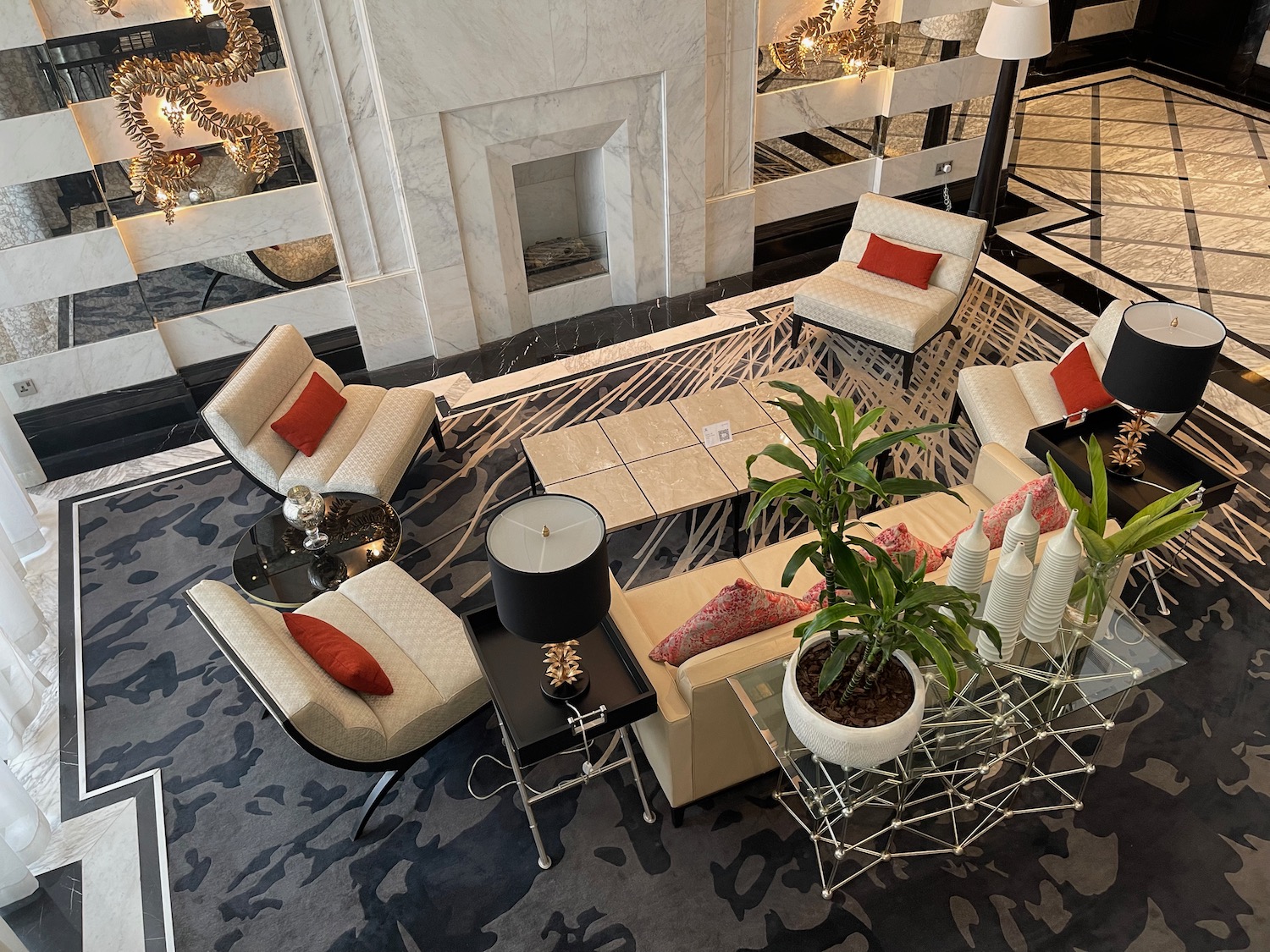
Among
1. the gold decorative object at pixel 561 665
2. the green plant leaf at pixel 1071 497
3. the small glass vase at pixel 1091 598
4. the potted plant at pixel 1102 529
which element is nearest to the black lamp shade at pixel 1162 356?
the potted plant at pixel 1102 529

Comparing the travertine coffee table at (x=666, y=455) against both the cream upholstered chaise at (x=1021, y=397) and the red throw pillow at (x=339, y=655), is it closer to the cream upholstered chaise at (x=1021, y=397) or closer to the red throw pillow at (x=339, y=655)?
the cream upholstered chaise at (x=1021, y=397)

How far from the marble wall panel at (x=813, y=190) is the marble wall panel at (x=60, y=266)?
4016 millimetres

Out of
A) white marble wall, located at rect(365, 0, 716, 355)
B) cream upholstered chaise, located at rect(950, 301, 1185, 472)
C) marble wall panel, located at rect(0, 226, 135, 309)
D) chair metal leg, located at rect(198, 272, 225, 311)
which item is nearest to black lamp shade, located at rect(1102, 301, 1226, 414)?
cream upholstered chaise, located at rect(950, 301, 1185, 472)

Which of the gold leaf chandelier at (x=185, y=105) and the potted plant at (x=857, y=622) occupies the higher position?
the gold leaf chandelier at (x=185, y=105)

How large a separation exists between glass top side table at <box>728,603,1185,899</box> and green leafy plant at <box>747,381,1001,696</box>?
0.96 ft

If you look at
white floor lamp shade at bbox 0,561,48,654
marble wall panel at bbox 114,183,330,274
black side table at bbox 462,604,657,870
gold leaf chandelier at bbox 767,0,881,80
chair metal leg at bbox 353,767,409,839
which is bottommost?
chair metal leg at bbox 353,767,409,839

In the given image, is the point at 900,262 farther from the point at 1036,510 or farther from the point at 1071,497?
the point at 1071,497

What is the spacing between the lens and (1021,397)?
4809mm

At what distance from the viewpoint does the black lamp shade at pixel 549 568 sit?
2697 millimetres

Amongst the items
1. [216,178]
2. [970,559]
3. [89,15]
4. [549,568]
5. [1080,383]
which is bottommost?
[1080,383]

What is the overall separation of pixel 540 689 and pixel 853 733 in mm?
1098

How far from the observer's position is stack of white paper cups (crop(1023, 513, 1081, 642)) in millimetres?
2912

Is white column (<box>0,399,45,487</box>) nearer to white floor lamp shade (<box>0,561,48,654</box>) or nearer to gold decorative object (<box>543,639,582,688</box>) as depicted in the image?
white floor lamp shade (<box>0,561,48,654</box>)

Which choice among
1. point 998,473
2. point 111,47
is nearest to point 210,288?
point 111,47
